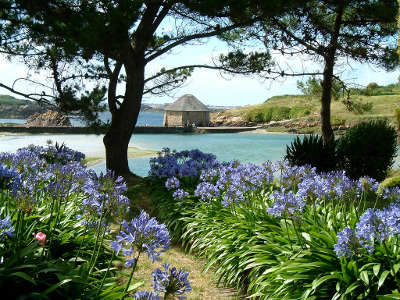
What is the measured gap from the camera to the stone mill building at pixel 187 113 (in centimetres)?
3472

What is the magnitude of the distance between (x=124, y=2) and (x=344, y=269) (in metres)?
5.17

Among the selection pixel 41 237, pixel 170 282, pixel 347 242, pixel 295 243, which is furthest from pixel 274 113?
pixel 170 282

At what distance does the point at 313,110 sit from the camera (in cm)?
3534

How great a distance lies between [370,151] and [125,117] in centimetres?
519

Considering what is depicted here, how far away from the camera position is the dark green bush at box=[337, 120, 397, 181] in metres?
8.48

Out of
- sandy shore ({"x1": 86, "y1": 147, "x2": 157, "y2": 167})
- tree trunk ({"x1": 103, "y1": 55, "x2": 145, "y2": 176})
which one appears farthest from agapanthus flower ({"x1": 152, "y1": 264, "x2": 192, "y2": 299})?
sandy shore ({"x1": 86, "y1": 147, "x2": 157, "y2": 167})

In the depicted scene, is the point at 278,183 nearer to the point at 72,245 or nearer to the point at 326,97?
the point at 72,245

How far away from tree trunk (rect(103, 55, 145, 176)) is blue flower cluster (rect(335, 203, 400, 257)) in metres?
6.61

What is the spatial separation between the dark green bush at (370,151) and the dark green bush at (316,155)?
21.0 inches

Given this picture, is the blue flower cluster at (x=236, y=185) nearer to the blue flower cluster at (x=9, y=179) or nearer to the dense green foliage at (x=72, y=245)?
the dense green foliage at (x=72, y=245)

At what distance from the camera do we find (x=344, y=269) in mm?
2588

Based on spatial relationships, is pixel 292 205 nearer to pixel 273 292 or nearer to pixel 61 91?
pixel 273 292

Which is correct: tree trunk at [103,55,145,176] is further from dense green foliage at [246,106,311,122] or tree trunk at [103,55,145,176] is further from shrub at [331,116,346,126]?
dense green foliage at [246,106,311,122]

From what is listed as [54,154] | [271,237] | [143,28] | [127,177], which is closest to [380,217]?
[271,237]
